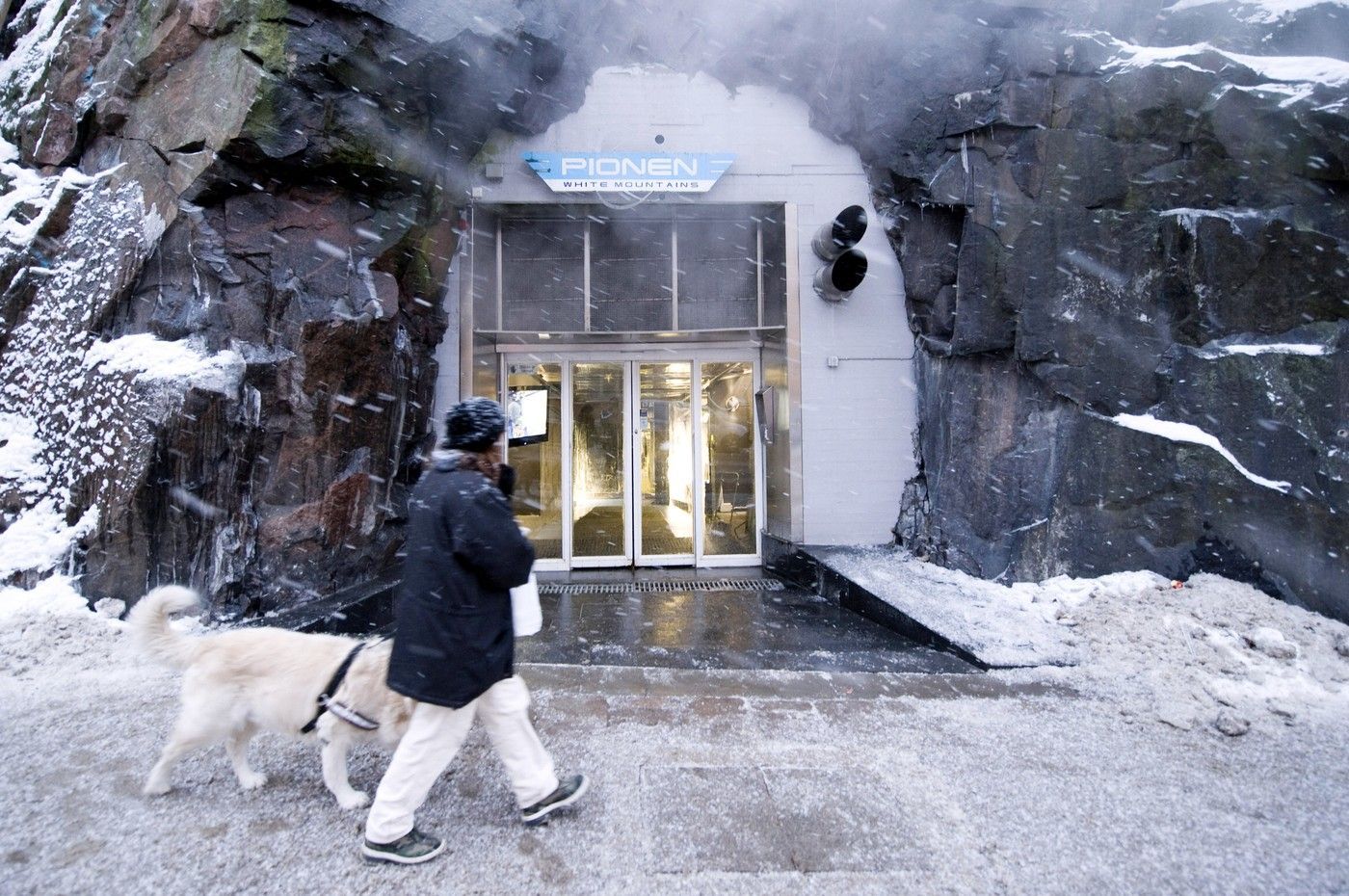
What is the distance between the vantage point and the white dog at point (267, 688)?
2662mm

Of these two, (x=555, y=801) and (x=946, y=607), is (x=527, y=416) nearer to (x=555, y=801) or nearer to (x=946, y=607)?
(x=946, y=607)

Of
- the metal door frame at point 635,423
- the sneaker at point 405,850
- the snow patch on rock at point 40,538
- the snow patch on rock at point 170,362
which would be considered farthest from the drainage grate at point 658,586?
the sneaker at point 405,850

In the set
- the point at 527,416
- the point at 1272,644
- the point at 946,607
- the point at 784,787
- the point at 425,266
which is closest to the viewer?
the point at 784,787

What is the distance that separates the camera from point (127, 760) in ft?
10.4

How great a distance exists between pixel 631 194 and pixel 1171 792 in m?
7.72

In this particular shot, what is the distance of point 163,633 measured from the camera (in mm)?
2830

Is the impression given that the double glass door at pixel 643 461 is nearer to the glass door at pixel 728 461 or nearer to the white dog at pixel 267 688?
the glass door at pixel 728 461

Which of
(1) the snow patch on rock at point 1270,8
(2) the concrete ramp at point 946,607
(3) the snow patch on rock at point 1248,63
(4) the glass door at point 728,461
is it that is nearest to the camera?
(2) the concrete ramp at point 946,607

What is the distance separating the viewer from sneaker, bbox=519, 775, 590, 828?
8.82ft

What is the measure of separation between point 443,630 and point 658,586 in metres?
5.82

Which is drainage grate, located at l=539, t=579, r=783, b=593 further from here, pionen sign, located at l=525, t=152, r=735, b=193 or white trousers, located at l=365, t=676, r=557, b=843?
white trousers, located at l=365, t=676, r=557, b=843

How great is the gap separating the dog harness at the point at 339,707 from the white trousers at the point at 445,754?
0.19 meters

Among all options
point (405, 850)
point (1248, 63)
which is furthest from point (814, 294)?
point (405, 850)

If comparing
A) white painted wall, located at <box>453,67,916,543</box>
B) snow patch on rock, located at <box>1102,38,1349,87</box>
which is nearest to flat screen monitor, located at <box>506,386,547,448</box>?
white painted wall, located at <box>453,67,916,543</box>
